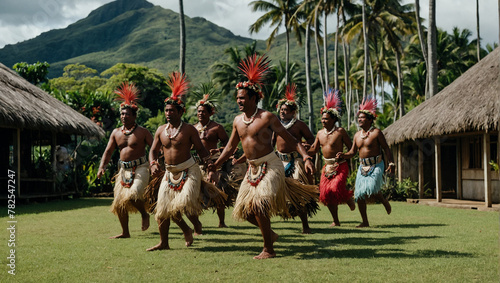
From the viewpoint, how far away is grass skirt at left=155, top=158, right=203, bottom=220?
5.68 m

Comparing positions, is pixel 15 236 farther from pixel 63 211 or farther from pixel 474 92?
pixel 474 92

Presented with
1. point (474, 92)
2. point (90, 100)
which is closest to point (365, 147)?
point (474, 92)

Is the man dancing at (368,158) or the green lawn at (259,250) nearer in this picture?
the green lawn at (259,250)

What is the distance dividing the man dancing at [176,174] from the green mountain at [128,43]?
252 ft

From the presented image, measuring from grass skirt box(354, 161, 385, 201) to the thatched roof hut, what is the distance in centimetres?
410

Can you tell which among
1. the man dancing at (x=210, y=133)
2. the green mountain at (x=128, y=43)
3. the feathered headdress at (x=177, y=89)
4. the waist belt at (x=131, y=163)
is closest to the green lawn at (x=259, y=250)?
the man dancing at (x=210, y=133)

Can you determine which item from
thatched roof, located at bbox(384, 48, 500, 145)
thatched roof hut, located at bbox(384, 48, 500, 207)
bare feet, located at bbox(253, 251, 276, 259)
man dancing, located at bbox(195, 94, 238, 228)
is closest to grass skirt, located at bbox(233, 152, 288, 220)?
bare feet, located at bbox(253, 251, 276, 259)

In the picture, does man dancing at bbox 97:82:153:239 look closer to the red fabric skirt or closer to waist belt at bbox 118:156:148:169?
waist belt at bbox 118:156:148:169

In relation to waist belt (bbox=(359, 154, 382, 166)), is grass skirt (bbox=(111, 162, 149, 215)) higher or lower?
lower

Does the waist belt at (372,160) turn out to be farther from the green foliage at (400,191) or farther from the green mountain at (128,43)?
the green mountain at (128,43)

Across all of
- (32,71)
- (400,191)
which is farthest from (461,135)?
(32,71)

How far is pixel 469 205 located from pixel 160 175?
8711mm

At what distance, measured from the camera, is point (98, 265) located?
4910 millimetres

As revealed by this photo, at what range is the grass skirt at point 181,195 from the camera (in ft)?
18.6
